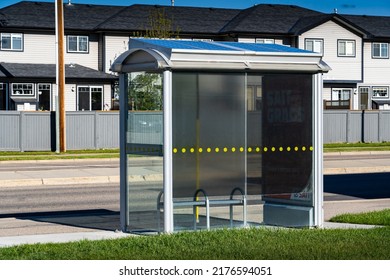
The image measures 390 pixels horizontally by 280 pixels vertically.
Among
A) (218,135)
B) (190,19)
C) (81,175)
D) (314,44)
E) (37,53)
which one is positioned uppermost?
(190,19)

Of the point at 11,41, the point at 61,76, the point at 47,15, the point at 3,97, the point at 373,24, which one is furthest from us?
the point at 373,24

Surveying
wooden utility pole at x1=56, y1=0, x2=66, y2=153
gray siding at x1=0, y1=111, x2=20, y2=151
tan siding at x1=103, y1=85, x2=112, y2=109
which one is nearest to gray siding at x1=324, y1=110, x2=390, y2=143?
tan siding at x1=103, y1=85, x2=112, y2=109

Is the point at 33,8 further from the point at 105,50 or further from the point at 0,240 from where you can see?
the point at 0,240

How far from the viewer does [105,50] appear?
56344 millimetres

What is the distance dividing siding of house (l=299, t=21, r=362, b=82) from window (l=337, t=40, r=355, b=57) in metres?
0.25

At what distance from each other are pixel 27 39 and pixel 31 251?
150ft

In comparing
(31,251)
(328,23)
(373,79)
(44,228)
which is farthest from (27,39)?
(31,251)

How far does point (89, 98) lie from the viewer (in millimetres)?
55250

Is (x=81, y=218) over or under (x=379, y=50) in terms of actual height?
under

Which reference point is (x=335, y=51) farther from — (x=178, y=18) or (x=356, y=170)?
(x=356, y=170)

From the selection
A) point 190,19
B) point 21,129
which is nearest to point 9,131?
point 21,129

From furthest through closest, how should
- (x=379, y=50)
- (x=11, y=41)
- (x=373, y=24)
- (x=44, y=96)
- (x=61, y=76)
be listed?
(x=373, y=24) → (x=379, y=50) → (x=11, y=41) → (x=44, y=96) → (x=61, y=76)

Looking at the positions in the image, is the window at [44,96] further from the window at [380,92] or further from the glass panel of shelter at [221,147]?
the glass panel of shelter at [221,147]

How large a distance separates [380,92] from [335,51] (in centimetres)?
544
